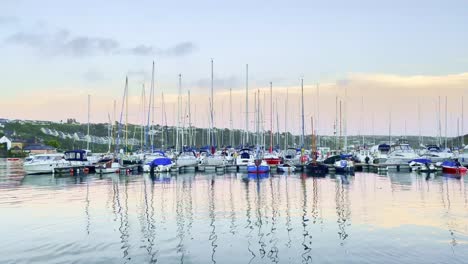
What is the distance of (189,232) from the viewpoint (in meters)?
21.8

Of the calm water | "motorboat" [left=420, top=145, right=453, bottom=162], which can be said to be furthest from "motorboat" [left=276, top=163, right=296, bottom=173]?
the calm water

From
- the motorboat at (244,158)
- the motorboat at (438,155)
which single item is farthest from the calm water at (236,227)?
the motorboat at (438,155)

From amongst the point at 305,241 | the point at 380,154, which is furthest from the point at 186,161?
the point at 305,241

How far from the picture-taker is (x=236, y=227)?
2311cm

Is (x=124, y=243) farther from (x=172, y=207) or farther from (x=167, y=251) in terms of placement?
(x=172, y=207)

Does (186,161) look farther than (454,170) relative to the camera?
Yes

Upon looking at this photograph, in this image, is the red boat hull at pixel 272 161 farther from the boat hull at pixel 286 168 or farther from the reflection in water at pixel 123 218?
the reflection in water at pixel 123 218

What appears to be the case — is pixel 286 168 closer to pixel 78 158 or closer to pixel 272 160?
pixel 272 160

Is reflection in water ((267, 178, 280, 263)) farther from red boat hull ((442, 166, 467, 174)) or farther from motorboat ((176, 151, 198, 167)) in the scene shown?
→ motorboat ((176, 151, 198, 167))

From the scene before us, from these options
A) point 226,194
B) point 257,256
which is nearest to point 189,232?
point 257,256

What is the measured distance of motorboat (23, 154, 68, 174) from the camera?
2510 inches

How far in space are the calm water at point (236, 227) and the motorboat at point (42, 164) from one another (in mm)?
25309

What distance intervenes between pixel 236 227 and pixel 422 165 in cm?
5055

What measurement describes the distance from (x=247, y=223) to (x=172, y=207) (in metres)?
7.89
